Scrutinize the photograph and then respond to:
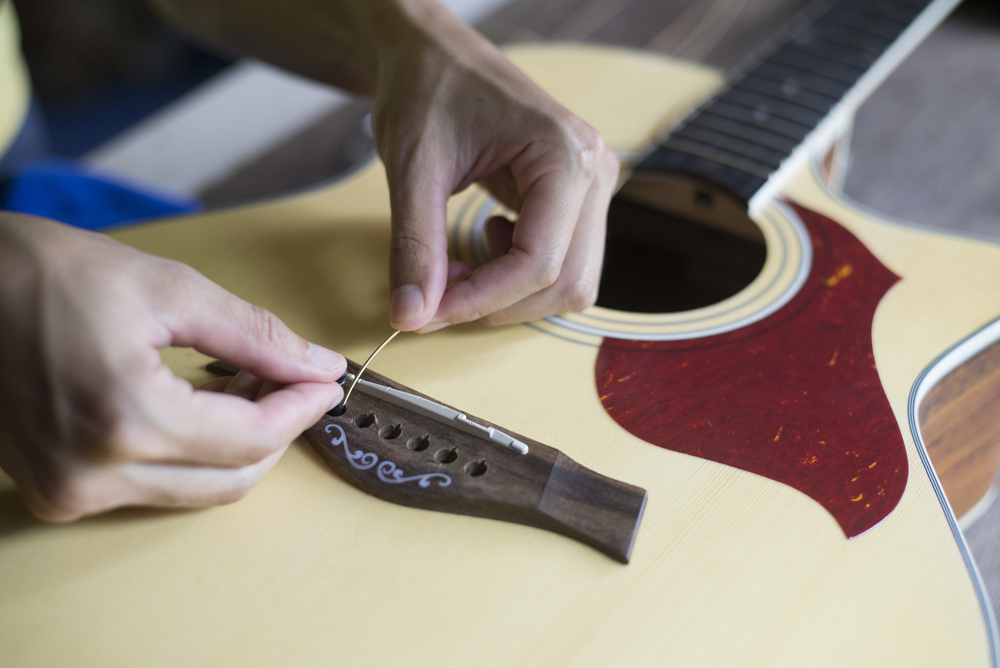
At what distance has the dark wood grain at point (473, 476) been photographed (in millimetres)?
505

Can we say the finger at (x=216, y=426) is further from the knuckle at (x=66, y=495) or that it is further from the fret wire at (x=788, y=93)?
the fret wire at (x=788, y=93)

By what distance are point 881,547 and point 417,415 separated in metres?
0.35

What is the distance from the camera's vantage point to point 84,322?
Answer: 1.35ft

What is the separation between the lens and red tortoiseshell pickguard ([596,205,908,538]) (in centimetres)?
55

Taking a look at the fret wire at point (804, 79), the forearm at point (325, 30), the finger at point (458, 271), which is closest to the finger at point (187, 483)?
the finger at point (458, 271)

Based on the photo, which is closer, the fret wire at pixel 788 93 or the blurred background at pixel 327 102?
the fret wire at pixel 788 93

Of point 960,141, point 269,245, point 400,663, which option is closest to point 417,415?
point 400,663

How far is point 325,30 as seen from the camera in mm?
897

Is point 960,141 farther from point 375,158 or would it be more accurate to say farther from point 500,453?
point 500,453

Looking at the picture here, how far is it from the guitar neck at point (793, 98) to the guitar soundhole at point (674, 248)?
3 centimetres

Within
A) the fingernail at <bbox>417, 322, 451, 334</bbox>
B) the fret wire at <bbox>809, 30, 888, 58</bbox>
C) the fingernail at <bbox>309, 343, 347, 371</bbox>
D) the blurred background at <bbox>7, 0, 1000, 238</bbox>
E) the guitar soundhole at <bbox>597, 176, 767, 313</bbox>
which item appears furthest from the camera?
the blurred background at <bbox>7, 0, 1000, 238</bbox>

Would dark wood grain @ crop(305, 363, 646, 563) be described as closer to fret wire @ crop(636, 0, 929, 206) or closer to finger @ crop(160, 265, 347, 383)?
finger @ crop(160, 265, 347, 383)

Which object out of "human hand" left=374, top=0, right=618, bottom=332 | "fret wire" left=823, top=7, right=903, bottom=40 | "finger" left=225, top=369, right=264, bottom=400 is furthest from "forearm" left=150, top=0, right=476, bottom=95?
"fret wire" left=823, top=7, right=903, bottom=40

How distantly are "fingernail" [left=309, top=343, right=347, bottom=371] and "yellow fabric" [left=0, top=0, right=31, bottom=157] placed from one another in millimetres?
834
